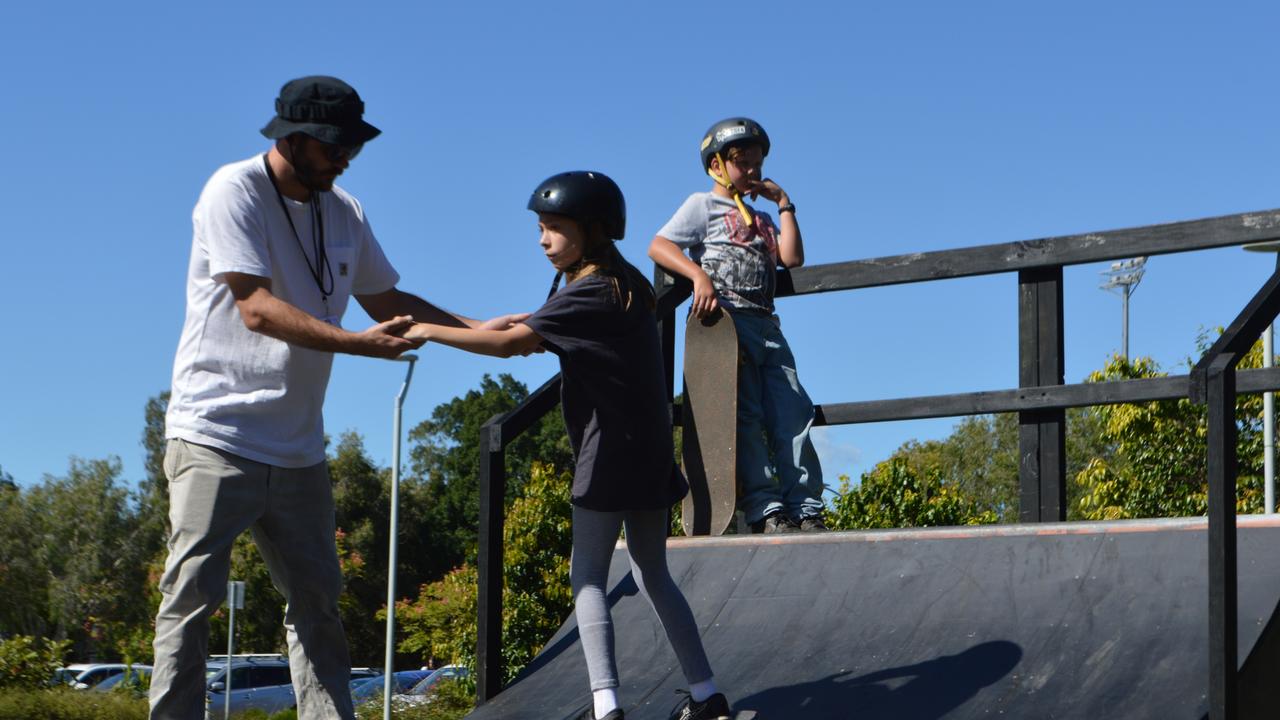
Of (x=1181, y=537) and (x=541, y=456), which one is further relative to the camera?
(x=541, y=456)

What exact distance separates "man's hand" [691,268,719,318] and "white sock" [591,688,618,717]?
2209 millimetres

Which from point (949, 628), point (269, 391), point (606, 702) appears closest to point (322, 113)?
point (269, 391)

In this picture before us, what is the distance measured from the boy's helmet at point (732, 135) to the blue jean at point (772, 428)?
32.5 inches

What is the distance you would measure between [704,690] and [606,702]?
0.29 metres

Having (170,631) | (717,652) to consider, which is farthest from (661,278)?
(170,631)

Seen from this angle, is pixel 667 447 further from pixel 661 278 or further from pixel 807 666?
pixel 661 278

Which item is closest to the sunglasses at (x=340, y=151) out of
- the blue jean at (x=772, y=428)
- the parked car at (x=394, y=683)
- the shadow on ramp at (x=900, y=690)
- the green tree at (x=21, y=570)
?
the shadow on ramp at (x=900, y=690)

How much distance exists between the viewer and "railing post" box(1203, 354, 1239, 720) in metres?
3.49

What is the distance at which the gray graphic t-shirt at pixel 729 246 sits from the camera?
5.97 metres

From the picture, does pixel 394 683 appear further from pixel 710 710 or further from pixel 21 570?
pixel 710 710

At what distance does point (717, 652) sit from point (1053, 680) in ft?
4.23

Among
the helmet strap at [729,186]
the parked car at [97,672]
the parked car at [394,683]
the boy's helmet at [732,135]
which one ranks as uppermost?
the boy's helmet at [732,135]

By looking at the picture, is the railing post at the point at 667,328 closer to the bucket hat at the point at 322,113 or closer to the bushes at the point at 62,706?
the bucket hat at the point at 322,113

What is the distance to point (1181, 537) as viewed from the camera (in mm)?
4363
